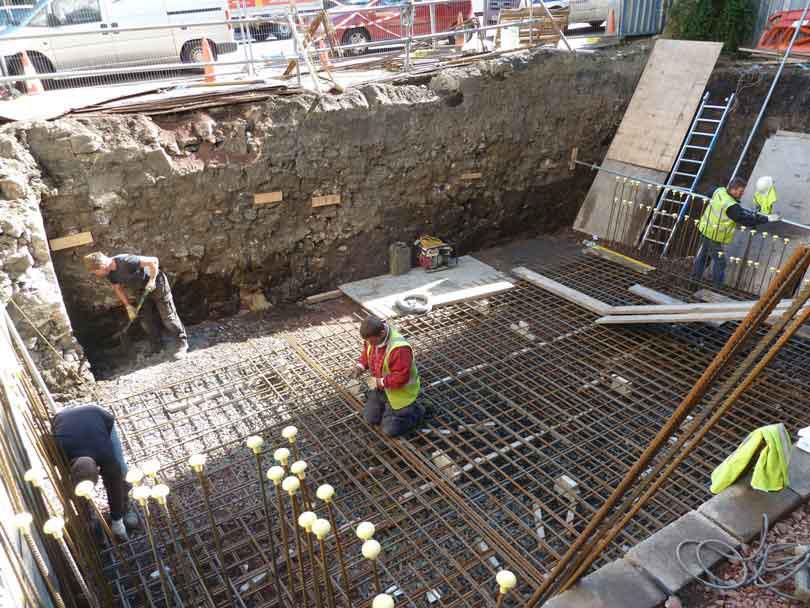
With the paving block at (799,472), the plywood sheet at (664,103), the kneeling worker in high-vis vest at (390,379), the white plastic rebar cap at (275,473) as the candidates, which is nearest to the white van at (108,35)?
the kneeling worker in high-vis vest at (390,379)

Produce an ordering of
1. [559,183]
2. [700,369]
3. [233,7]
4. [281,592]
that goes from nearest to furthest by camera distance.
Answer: [281,592]
[700,369]
[559,183]
[233,7]

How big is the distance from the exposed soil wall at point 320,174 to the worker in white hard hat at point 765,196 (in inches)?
127

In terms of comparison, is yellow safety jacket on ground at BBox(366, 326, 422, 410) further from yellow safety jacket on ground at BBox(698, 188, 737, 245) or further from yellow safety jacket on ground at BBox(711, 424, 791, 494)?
yellow safety jacket on ground at BBox(698, 188, 737, 245)

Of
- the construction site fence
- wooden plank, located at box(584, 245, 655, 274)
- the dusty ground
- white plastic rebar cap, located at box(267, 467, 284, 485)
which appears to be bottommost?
wooden plank, located at box(584, 245, 655, 274)

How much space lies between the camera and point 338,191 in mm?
8070

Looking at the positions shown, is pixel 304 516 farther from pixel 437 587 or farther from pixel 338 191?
pixel 338 191

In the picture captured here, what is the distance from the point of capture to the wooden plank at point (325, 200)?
26.0 ft

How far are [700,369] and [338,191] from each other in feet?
16.0

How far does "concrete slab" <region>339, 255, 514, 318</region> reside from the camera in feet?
25.3

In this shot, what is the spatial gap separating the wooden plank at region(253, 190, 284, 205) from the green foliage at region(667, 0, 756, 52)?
7591mm

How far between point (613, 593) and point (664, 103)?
857 centimetres

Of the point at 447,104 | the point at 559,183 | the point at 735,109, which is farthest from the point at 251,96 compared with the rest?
the point at 735,109

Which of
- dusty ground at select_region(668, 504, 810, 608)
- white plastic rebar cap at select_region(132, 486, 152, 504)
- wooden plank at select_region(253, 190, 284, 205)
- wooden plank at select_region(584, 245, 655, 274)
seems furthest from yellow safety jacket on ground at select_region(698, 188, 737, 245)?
white plastic rebar cap at select_region(132, 486, 152, 504)

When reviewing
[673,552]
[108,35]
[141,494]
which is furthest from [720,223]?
[108,35]
